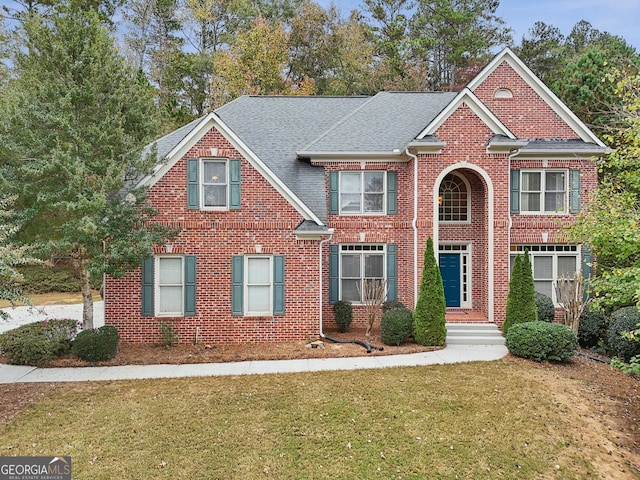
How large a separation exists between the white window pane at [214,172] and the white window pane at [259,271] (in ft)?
8.64

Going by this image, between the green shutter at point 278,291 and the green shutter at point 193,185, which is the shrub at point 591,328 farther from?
the green shutter at point 193,185

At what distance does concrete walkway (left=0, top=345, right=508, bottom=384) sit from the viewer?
8.92 m

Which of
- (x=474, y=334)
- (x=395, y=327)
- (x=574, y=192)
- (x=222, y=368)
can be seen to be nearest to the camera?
(x=222, y=368)

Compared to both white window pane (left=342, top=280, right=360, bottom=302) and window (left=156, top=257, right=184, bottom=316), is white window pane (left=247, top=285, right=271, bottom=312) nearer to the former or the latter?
window (left=156, top=257, right=184, bottom=316)

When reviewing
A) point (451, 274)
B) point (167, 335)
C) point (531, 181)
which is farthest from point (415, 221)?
point (167, 335)

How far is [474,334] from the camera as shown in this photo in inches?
475

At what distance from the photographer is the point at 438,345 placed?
11.2 meters

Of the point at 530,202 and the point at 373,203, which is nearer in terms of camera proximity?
the point at 530,202

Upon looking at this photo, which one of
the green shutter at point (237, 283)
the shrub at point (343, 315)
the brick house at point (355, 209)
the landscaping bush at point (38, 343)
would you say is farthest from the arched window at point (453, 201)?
the landscaping bush at point (38, 343)

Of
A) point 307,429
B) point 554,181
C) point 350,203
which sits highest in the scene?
point 554,181

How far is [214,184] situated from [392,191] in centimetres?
625

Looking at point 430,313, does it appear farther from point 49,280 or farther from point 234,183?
point 49,280

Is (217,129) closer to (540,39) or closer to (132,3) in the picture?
(132,3)

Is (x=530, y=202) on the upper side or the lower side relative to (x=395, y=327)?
upper
